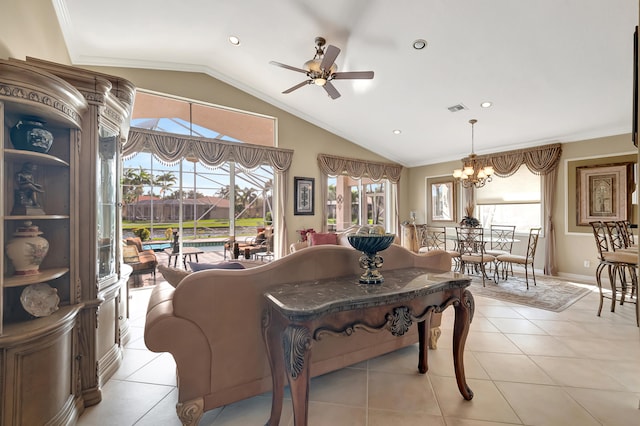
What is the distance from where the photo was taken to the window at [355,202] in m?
6.77

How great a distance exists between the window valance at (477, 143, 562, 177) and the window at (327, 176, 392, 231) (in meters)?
2.68

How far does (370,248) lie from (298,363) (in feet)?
2.40

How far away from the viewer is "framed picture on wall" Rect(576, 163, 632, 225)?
4570mm

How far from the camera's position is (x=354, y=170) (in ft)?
22.6

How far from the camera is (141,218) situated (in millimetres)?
4746

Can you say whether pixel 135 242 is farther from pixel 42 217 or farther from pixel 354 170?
pixel 354 170

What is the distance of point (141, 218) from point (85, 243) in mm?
3327

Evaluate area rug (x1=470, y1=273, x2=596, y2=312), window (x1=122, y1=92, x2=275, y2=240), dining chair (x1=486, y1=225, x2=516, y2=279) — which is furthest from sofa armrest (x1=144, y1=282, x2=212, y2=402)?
dining chair (x1=486, y1=225, x2=516, y2=279)

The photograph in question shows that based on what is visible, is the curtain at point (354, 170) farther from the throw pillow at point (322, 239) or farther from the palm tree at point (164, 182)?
the palm tree at point (164, 182)

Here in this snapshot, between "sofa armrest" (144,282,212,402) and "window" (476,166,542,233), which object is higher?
"window" (476,166,542,233)

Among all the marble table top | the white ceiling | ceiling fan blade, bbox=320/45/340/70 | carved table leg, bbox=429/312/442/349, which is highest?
the white ceiling

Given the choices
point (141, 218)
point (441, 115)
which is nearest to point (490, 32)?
point (441, 115)

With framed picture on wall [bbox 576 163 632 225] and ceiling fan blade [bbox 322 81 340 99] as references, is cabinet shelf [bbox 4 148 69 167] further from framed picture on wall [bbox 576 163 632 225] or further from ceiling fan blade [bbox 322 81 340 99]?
framed picture on wall [bbox 576 163 632 225]

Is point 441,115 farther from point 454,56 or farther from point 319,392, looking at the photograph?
point 319,392
